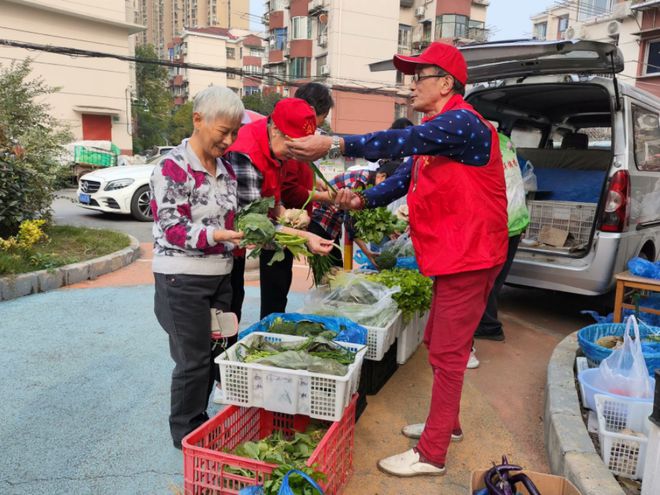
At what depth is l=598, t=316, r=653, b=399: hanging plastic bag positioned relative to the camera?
2.84 metres

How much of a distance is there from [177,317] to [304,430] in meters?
0.89

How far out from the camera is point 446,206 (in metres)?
2.51

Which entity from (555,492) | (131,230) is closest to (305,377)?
(555,492)

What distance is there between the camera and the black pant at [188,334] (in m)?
2.55

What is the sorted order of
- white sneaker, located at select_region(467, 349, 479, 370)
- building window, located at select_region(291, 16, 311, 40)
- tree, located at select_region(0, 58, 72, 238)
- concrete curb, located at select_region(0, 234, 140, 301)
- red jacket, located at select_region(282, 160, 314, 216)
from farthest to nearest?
building window, located at select_region(291, 16, 311, 40) → tree, located at select_region(0, 58, 72, 238) → concrete curb, located at select_region(0, 234, 140, 301) → white sneaker, located at select_region(467, 349, 479, 370) → red jacket, located at select_region(282, 160, 314, 216)

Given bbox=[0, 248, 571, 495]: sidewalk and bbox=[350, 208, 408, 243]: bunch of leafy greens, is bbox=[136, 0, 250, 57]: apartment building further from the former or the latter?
bbox=[0, 248, 571, 495]: sidewalk

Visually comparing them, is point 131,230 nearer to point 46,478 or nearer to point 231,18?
point 46,478

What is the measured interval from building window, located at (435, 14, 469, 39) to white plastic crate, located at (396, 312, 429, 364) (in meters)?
39.4

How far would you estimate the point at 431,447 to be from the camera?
266cm

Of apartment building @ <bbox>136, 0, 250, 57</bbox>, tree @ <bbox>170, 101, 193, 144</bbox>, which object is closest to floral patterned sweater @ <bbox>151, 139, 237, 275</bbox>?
tree @ <bbox>170, 101, 193, 144</bbox>

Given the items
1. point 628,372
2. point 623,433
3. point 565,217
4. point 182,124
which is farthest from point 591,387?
point 182,124

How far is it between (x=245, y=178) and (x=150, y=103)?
48507 mm

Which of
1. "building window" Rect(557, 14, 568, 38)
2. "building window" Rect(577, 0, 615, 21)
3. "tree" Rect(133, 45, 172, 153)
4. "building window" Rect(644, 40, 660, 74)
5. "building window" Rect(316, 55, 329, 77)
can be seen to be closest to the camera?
"building window" Rect(644, 40, 660, 74)

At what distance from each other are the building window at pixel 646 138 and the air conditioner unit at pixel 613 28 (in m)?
23.5
